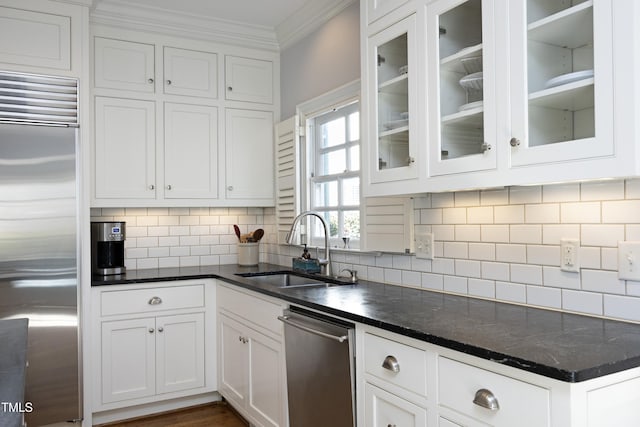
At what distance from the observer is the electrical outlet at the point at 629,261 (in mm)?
1592

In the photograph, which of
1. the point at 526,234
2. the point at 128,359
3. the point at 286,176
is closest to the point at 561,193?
the point at 526,234

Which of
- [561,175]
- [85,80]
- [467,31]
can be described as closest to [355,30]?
[467,31]

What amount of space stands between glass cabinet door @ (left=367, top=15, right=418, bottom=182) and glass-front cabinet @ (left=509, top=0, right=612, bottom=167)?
51cm

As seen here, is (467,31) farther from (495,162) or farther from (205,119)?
(205,119)

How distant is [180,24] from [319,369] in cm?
259

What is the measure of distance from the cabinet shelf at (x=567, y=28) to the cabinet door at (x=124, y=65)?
8.71 feet

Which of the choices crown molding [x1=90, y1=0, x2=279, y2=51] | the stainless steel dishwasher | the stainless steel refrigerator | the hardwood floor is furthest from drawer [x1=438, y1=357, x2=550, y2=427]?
crown molding [x1=90, y1=0, x2=279, y2=51]

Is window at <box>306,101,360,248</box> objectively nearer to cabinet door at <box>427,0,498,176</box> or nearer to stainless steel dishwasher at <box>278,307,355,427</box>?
stainless steel dishwasher at <box>278,307,355,427</box>

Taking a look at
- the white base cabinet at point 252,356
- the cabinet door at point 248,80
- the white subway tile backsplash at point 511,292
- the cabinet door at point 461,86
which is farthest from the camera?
the cabinet door at point 248,80

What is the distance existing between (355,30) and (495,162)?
166 centimetres

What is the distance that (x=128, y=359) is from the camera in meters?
3.18

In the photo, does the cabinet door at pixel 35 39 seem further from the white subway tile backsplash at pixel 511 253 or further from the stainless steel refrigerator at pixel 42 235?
the white subway tile backsplash at pixel 511 253

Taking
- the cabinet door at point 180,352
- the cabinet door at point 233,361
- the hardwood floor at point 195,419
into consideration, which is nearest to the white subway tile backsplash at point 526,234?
the cabinet door at point 233,361

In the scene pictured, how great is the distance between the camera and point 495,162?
1.68 metres
